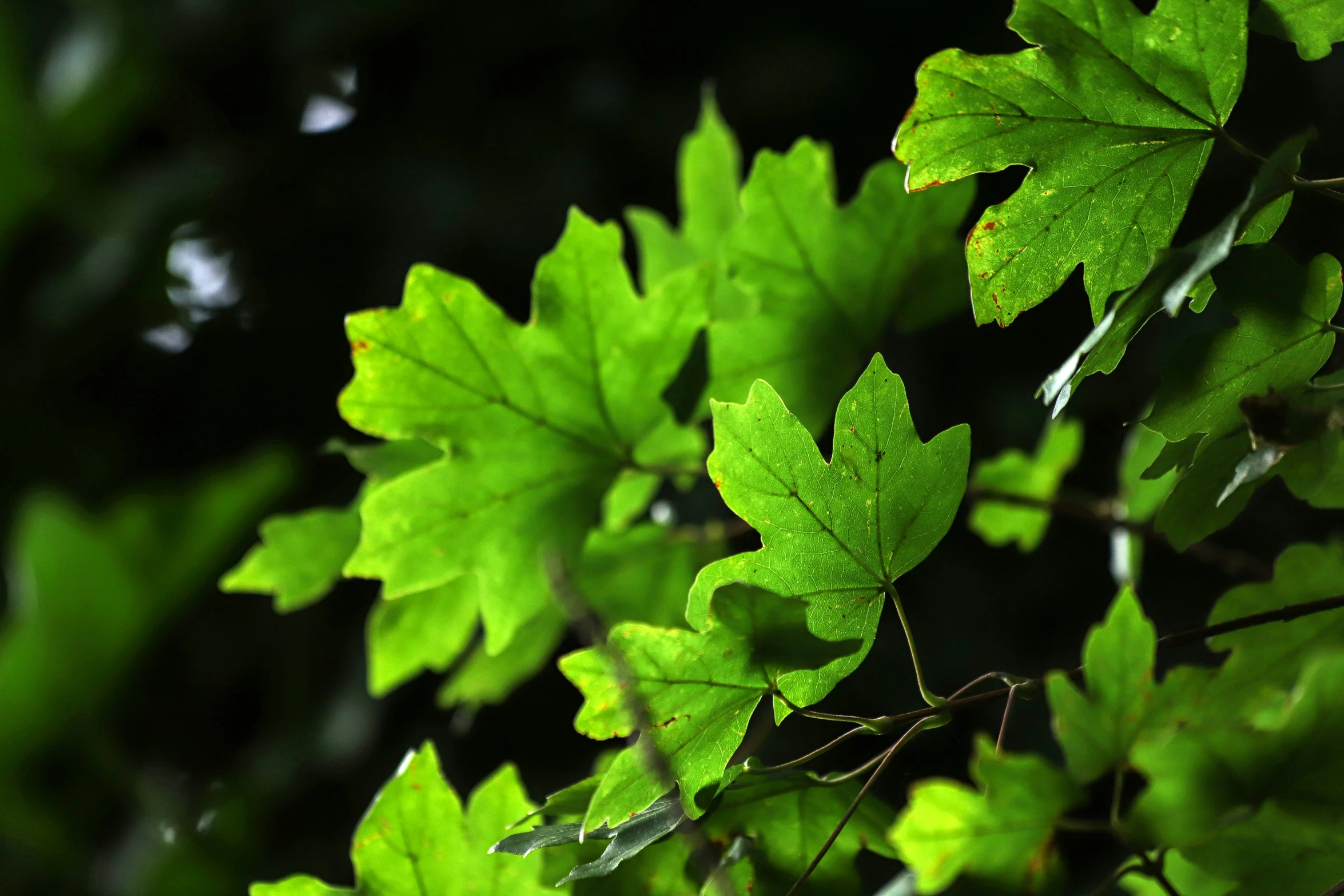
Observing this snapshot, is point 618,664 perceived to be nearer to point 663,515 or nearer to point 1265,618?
point 1265,618

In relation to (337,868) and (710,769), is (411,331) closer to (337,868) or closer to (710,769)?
(710,769)

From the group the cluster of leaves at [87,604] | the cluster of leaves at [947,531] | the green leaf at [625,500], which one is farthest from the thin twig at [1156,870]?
the cluster of leaves at [87,604]

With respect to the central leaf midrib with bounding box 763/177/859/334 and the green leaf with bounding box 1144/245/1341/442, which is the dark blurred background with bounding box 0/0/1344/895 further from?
the green leaf with bounding box 1144/245/1341/442

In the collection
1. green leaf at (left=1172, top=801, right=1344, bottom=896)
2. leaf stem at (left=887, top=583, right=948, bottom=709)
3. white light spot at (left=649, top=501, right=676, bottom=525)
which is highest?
leaf stem at (left=887, top=583, right=948, bottom=709)

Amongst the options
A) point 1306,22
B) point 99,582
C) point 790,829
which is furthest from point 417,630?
point 99,582

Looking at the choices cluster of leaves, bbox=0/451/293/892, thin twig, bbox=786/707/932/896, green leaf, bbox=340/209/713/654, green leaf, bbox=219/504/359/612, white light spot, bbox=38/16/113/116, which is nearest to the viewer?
thin twig, bbox=786/707/932/896

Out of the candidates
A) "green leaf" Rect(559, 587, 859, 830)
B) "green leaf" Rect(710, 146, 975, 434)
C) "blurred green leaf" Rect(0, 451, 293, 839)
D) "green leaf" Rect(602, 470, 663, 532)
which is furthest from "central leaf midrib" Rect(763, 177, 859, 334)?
"blurred green leaf" Rect(0, 451, 293, 839)

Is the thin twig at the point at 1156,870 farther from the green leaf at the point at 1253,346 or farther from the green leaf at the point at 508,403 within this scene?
the green leaf at the point at 508,403
